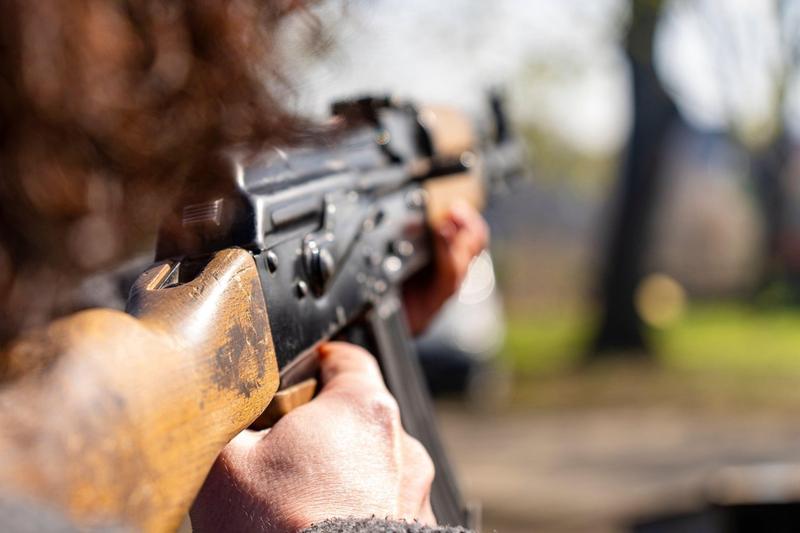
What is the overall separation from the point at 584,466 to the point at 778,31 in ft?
31.7

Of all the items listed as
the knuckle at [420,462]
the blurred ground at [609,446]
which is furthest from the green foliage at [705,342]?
the knuckle at [420,462]

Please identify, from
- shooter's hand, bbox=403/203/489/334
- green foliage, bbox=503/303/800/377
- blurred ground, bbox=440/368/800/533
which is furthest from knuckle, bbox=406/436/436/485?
green foliage, bbox=503/303/800/377

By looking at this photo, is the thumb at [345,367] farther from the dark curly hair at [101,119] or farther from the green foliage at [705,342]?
the green foliage at [705,342]

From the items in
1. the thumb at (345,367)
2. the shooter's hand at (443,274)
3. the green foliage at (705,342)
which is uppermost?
the thumb at (345,367)

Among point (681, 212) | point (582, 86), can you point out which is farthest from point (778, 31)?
point (681, 212)

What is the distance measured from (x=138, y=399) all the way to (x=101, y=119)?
255mm

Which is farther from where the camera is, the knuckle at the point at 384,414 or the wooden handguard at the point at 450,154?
the wooden handguard at the point at 450,154

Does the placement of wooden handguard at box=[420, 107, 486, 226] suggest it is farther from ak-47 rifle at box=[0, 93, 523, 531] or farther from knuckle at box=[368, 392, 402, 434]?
knuckle at box=[368, 392, 402, 434]

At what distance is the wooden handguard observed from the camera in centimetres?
274

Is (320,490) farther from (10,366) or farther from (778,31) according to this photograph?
(778,31)

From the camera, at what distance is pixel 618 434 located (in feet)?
31.3

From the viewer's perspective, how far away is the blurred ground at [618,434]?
24.0ft

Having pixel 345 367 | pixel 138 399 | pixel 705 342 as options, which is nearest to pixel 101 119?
pixel 138 399

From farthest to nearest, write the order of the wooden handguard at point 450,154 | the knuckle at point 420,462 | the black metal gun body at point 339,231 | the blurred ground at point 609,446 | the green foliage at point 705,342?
the green foliage at point 705,342 < the blurred ground at point 609,446 < the wooden handguard at point 450,154 < the knuckle at point 420,462 < the black metal gun body at point 339,231
